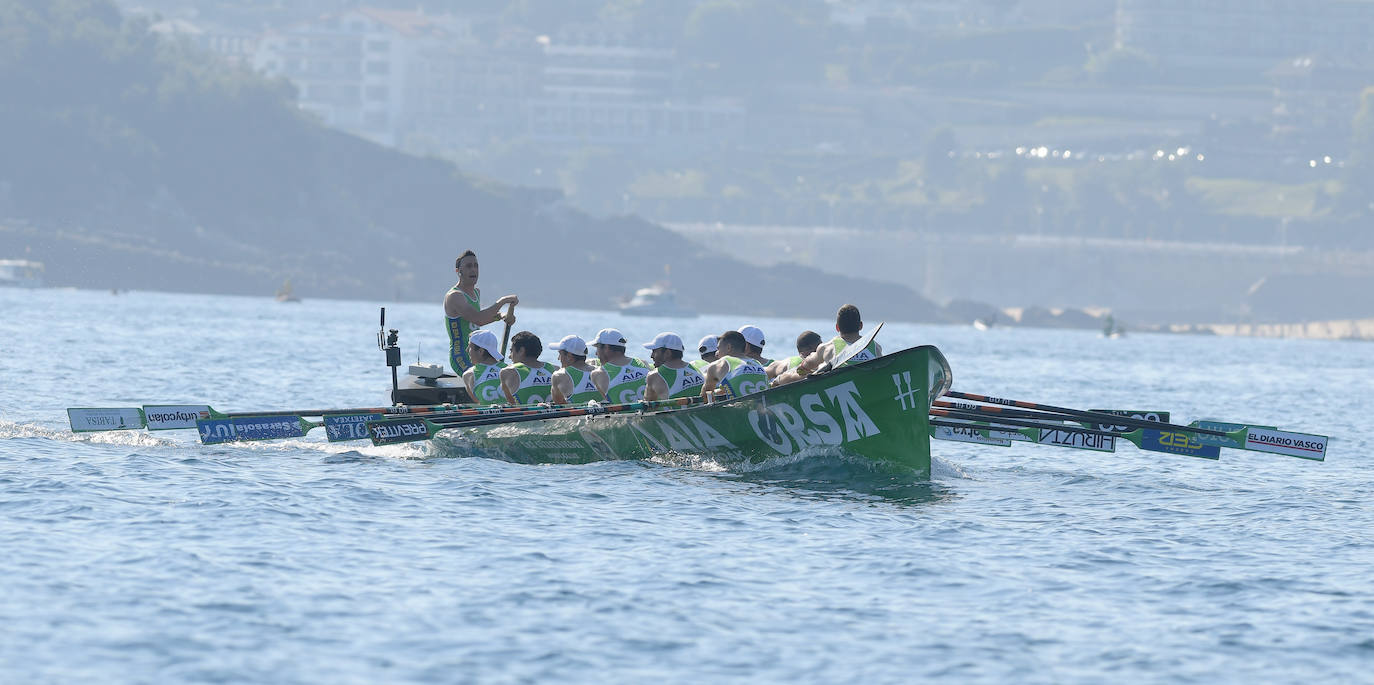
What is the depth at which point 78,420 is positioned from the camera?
21.1 m

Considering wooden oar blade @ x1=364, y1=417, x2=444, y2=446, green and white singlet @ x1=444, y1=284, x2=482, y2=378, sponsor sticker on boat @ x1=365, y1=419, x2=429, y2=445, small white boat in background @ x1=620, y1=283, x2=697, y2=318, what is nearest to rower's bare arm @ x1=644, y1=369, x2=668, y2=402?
green and white singlet @ x1=444, y1=284, x2=482, y2=378

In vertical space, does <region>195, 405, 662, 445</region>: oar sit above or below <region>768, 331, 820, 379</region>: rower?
below

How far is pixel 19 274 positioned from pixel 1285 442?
122 metres

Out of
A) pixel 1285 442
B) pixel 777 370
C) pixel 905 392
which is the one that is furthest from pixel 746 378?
pixel 1285 442

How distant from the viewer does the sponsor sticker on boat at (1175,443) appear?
69.4ft

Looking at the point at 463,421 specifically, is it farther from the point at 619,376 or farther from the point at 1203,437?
the point at 1203,437

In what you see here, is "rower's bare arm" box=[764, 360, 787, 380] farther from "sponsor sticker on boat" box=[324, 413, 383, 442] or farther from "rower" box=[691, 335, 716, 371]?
"sponsor sticker on boat" box=[324, 413, 383, 442]

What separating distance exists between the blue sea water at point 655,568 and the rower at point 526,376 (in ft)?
3.24

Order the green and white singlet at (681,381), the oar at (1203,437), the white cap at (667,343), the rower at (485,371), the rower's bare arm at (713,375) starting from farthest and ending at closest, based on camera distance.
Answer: the rower at (485,371), the green and white singlet at (681,381), the white cap at (667,343), the rower's bare arm at (713,375), the oar at (1203,437)

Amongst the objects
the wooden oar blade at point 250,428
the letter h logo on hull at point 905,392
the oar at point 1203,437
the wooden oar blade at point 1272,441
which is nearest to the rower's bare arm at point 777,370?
the oar at point 1203,437

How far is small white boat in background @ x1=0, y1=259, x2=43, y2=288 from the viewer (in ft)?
427

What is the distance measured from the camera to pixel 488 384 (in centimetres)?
2208

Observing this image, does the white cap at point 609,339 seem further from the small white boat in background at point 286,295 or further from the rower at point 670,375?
the small white boat in background at point 286,295

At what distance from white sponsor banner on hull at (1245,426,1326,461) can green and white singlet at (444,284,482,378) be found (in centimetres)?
870
